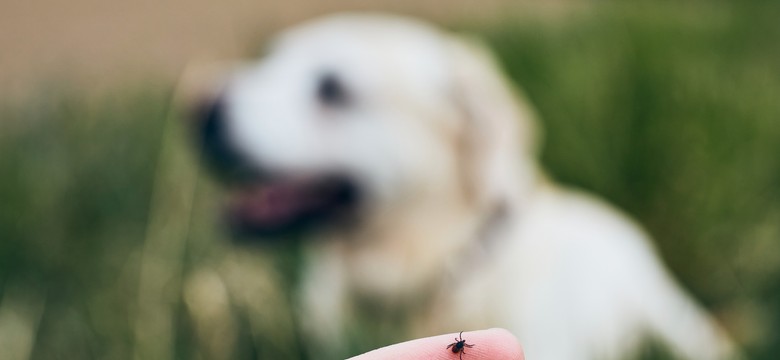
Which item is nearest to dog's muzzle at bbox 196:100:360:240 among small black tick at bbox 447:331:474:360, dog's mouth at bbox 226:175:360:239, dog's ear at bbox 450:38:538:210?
dog's mouth at bbox 226:175:360:239

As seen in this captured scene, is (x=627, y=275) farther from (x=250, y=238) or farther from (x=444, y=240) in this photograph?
(x=250, y=238)

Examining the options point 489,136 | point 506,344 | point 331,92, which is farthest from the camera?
point 331,92

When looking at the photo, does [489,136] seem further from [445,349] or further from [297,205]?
[445,349]

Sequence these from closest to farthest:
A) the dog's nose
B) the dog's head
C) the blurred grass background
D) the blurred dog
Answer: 1. the blurred grass background
2. the blurred dog
3. the dog's head
4. the dog's nose

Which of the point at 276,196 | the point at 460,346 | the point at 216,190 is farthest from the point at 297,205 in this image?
the point at 460,346

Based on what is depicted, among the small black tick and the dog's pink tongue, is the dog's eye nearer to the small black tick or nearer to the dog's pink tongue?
the dog's pink tongue

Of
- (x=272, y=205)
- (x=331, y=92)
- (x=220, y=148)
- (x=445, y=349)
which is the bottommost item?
(x=445, y=349)
